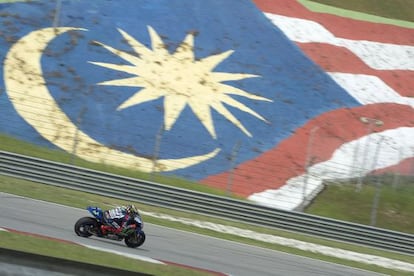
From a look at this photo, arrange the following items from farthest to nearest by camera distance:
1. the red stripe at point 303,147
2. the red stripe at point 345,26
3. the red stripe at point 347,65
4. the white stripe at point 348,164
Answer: the red stripe at point 345,26 → the red stripe at point 347,65 → the white stripe at point 348,164 → the red stripe at point 303,147

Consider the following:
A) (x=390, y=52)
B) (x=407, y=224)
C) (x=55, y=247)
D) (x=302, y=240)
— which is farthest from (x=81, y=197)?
(x=390, y=52)

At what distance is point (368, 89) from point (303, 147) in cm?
650

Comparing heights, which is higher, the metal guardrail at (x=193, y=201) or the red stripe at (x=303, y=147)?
the red stripe at (x=303, y=147)

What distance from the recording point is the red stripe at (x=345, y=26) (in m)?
34.2

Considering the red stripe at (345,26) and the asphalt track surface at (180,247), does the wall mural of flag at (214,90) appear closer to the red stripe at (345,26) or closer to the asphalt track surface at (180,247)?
the red stripe at (345,26)

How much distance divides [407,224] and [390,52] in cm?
1347

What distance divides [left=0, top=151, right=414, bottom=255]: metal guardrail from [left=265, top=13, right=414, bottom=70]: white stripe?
44.9ft

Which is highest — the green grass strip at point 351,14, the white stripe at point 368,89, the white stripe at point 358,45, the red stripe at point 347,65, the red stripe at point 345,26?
the green grass strip at point 351,14

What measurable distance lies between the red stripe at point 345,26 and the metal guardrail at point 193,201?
49.9 feet

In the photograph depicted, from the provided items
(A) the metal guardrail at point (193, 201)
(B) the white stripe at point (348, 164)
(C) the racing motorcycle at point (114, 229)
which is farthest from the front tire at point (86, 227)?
(B) the white stripe at point (348, 164)

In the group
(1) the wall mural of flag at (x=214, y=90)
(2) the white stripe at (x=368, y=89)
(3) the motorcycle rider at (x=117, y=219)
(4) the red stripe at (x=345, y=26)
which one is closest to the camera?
(3) the motorcycle rider at (x=117, y=219)

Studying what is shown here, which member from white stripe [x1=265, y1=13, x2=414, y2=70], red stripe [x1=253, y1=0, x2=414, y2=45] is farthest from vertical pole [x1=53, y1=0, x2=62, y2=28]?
white stripe [x1=265, y1=13, x2=414, y2=70]

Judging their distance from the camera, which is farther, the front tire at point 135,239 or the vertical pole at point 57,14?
the vertical pole at point 57,14

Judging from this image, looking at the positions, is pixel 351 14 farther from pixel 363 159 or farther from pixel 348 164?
pixel 348 164
